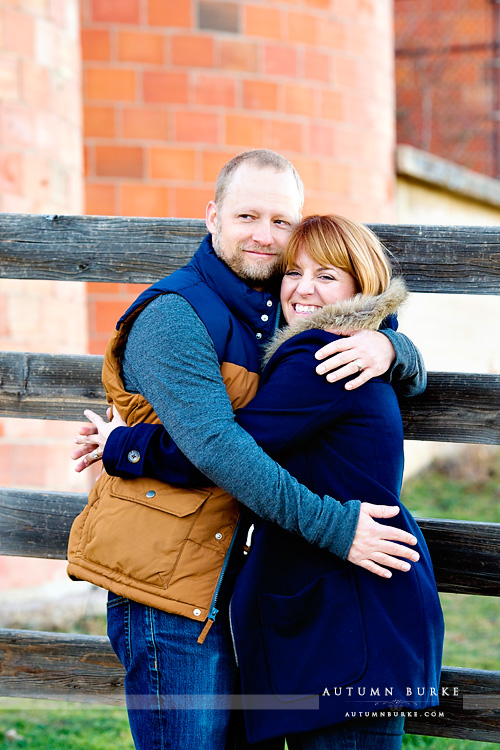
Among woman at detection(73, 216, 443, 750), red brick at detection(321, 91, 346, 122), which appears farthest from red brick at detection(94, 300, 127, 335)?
woman at detection(73, 216, 443, 750)

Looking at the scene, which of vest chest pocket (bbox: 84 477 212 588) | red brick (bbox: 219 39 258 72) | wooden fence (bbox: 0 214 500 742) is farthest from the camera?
red brick (bbox: 219 39 258 72)

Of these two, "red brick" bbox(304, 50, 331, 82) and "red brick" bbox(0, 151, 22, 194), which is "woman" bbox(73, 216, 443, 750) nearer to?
"red brick" bbox(0, 151, 22, 194)

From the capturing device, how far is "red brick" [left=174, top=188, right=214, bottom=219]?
5.25 metres

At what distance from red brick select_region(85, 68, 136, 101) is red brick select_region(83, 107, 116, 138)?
79mm

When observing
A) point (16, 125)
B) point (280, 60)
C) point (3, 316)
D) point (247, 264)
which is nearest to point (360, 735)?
point (247, 264)

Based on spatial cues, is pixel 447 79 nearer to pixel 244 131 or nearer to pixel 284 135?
pixel 284 135

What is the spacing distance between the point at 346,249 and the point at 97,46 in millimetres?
3773

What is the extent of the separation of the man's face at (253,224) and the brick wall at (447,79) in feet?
39.1

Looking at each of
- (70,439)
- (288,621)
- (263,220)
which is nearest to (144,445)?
(288,621)

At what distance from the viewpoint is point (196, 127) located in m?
5.28

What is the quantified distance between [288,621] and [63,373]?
115cm

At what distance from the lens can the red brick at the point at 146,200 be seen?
5.25m

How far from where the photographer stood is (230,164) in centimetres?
230

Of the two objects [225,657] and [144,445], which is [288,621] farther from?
[144,445]
